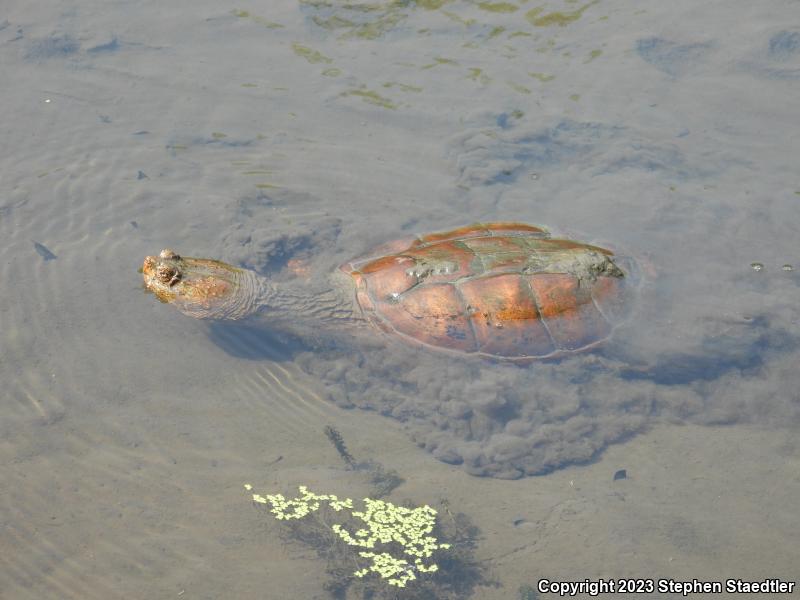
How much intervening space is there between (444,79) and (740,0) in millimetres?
3465

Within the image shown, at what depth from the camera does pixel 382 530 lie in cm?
454

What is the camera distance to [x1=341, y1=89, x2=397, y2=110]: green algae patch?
7.32m

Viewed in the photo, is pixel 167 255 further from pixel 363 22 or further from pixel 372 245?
pixel 363 22

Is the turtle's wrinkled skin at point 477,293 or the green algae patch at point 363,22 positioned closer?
the turtle's wrinkled skin at point 477,293

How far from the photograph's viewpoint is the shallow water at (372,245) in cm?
457

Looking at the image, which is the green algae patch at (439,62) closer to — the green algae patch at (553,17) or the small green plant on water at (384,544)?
the green algae patch at (553,17)

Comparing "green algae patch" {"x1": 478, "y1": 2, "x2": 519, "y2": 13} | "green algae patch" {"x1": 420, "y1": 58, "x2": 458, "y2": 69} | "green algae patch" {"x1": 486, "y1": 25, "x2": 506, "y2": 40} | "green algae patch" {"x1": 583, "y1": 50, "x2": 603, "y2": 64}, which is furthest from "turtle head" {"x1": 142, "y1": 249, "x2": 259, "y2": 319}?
"green algae patch" {"x1": 478, "y1": 2, "x2": 519, "y2": 13}

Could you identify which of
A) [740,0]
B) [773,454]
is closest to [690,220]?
[773,454]

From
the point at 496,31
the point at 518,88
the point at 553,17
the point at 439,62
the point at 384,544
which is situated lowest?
the point at 384,544

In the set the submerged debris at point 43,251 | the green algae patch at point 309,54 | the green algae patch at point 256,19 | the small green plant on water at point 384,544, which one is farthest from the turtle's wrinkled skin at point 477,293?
the green algae patch at point 256,19

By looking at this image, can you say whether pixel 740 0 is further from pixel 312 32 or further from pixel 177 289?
pixel 177 289

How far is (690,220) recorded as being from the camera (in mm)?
6211

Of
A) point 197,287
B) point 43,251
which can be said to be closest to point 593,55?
point 197,287

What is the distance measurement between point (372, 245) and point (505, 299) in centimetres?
142
